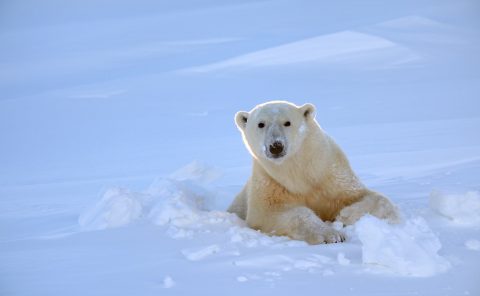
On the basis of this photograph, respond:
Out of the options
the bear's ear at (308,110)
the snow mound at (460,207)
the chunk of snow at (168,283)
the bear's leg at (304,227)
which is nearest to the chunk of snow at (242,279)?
the chunk of snow at (168,283)

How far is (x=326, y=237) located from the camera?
3803mm

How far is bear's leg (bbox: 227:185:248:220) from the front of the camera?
512cm

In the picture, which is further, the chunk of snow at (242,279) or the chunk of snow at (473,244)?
the chunk of snow at (473,244)

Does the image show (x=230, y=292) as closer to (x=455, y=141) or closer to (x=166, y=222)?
(x=166, y=222)

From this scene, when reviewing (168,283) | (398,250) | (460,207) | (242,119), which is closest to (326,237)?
(398,250)

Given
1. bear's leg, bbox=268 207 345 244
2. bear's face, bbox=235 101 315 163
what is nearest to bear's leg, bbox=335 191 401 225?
bear's leg, bbox=268 207 345 244

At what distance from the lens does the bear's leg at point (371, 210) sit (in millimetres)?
4090

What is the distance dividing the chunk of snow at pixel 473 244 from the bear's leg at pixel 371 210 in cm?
68

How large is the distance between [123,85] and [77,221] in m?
12.4

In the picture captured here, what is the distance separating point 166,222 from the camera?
442 cm

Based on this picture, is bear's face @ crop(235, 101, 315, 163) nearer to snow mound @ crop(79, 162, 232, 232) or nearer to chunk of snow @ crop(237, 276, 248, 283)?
snow mound @ crop(79, 162, 232, 232)

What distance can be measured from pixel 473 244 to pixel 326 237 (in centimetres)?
82

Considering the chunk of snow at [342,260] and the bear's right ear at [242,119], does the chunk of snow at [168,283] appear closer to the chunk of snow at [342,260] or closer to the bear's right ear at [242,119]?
the chunk of snow at [342,260]

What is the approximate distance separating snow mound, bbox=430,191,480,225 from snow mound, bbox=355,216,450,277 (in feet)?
2.67
